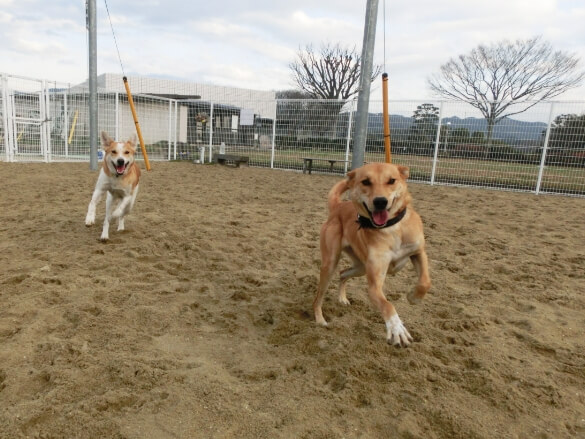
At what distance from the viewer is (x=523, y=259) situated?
455cm

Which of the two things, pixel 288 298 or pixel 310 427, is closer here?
pixel 310 427

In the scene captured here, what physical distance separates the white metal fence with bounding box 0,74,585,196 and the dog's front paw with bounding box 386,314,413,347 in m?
Result: 10.1

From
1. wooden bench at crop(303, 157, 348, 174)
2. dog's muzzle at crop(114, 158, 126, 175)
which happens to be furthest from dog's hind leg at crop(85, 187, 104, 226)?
wooden bench at crop(303, 157, 348, 174)

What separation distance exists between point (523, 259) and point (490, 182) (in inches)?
296

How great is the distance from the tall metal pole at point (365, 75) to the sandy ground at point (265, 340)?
1742mm

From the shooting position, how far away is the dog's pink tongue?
2549 mm

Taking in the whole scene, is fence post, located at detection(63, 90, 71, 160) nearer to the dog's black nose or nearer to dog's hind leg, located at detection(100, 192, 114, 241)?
dog's hind leg, located at detection(100, 192, 114, 241)

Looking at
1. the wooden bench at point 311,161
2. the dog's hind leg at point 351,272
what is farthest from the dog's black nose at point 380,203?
the wooden bench at point 311,161

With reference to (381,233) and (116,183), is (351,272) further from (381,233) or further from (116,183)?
(116,183)

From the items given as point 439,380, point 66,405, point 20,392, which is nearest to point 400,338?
point 439,380

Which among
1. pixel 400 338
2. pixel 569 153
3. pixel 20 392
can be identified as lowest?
pixel 20 392

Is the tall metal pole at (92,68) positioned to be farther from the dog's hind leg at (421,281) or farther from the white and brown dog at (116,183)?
the dog's hind leg at (421,281)

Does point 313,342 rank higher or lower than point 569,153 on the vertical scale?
lower

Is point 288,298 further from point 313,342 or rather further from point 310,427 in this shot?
point 310,427
